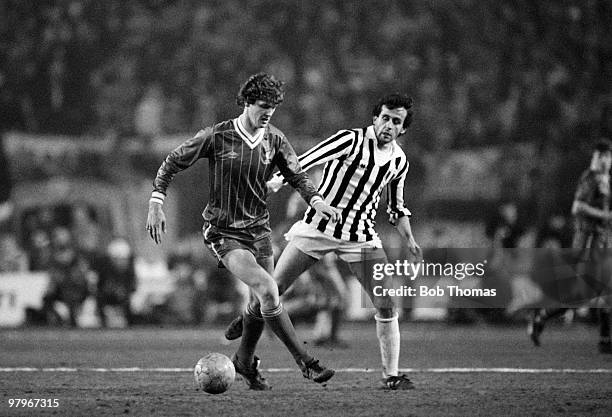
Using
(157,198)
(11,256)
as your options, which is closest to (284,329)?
(157,198)

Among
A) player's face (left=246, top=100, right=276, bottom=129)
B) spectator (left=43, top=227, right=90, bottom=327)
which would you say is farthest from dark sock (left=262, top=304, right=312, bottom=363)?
spectator (left=43, top=227, right=90, bottom=327)

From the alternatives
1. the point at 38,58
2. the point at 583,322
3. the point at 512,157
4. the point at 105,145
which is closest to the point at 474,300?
the point at 583,322

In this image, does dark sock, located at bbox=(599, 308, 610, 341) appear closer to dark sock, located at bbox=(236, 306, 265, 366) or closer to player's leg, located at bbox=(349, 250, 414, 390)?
player's leg, located at bbox=(349, 250, 414, 390)

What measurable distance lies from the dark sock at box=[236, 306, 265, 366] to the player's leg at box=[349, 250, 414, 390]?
844 mm

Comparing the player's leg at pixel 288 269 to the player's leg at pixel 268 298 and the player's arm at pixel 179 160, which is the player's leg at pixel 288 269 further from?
the player's arm at pixel 179 160

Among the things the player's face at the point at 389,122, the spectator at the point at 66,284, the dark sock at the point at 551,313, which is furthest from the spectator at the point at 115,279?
the player's face at the point at 389,122

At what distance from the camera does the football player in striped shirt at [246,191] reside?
7.57m

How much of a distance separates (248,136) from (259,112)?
0.20 metres

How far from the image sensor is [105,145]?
18.6 metres

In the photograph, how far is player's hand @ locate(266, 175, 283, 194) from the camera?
794 cm

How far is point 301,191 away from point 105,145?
11281mm

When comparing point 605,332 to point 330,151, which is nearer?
point 330,151

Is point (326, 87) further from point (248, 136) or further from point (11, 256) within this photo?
point (248, 136)

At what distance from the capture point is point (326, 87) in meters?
19.0
